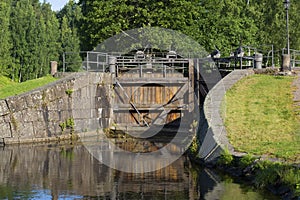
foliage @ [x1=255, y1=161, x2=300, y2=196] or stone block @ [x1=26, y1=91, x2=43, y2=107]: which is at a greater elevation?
stone block @ [x1=26, y1=91, x2=43, y2=107]

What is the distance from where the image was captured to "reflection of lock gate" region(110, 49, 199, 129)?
1110 inches

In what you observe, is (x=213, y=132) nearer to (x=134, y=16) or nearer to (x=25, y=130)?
(x=25, y=130)

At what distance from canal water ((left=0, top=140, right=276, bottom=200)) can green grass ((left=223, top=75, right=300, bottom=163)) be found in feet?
4.86

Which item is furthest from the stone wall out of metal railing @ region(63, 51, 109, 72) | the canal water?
the canal water

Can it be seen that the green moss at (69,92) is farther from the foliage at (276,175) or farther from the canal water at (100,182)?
the foliage at (276,175)

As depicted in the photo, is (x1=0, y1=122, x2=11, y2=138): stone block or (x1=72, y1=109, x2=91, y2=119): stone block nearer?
(x1=0, y1=122, x2=11, y2=138): stone block

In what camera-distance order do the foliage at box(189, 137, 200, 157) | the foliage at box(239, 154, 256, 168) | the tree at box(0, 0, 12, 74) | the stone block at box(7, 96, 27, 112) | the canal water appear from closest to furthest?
the canal water
the foliage at box(239, 154, 256, 168)
the foliage at box(189, 137, 200, 157)
the stone block at box(7, 96, 27, 112)
the tree at box(0, 0, 12, 74)

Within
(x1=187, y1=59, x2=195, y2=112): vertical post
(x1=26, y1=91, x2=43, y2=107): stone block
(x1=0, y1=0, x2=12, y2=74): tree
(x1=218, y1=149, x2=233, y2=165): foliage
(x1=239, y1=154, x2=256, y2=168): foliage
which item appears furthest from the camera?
(x1=0, y1=0, x2=12, y2=74): tree

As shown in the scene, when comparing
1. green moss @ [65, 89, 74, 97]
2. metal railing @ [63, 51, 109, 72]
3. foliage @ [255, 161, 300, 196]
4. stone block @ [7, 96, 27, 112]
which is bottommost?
foliage @ [255, 161, 300, 196]

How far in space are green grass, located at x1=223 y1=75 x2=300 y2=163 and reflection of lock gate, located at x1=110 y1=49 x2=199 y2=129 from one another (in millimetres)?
3655

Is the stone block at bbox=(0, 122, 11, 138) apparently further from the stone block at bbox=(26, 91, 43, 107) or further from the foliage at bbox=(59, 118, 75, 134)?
the foliage at bbox=(59, 118, 75, 134)

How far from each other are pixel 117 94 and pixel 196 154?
1040 cm

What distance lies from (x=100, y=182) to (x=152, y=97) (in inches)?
525

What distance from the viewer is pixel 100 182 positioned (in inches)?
611
